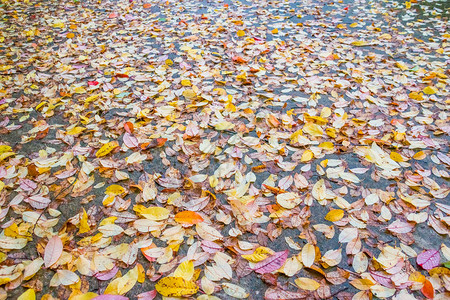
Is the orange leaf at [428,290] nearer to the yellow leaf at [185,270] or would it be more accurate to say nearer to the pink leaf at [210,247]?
the pink leaf at [210,247]

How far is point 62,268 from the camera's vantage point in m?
1.36

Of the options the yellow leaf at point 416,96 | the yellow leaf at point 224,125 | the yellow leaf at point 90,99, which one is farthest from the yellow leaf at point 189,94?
the yellow leaf at point 416,96

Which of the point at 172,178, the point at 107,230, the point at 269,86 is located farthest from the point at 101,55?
the point at 107,230

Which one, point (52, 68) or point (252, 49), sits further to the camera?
point (252, 49)

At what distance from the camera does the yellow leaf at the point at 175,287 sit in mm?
1267

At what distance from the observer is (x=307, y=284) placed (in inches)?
51.3

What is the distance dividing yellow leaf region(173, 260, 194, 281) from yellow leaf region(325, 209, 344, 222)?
0.79 metres

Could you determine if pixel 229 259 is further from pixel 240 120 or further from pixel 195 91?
pixel 195 91

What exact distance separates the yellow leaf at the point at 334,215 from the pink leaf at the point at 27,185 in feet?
5.85

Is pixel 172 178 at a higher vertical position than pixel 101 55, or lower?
lower

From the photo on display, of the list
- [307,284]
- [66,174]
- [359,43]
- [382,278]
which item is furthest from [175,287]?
[359,43]

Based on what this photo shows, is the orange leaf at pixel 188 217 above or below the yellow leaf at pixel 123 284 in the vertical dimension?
above

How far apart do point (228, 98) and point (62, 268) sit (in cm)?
176

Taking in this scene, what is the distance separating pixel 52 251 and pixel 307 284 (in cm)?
125
